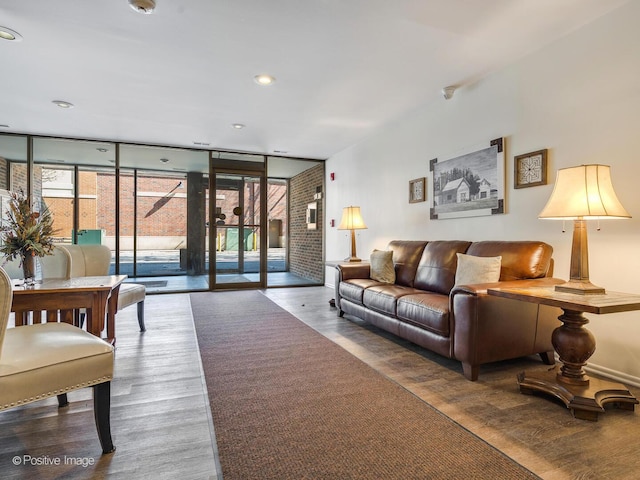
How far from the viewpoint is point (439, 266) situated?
3.40m

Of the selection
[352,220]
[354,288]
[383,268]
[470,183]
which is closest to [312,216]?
[352,220]

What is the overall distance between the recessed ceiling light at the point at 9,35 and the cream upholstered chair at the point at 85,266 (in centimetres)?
168

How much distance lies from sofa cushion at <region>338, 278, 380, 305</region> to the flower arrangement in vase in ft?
8.83

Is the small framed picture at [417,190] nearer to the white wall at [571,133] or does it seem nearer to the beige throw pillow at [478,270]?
the white wall at [571,133]

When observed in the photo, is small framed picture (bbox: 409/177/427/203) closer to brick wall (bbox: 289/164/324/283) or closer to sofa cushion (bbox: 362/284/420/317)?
sofa cushion (bbox: 362/284/420/317)

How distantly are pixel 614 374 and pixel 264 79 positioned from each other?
12.4 feet

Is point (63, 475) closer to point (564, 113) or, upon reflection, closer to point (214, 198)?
point (564, 113)

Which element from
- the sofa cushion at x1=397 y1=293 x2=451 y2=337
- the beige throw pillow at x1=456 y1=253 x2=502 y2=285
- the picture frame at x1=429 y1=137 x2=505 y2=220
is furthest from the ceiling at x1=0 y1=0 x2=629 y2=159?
the sofa cushion at x1=397 y1=293 x2=451 y2=337

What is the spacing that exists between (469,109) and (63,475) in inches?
161

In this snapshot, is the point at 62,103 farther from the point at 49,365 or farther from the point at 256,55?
the point at 49,365

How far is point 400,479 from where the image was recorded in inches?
54.6

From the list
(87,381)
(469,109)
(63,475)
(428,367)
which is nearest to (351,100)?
(469,109)

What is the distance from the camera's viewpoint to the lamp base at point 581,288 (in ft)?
6.50

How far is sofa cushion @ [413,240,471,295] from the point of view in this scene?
10.7 ft
